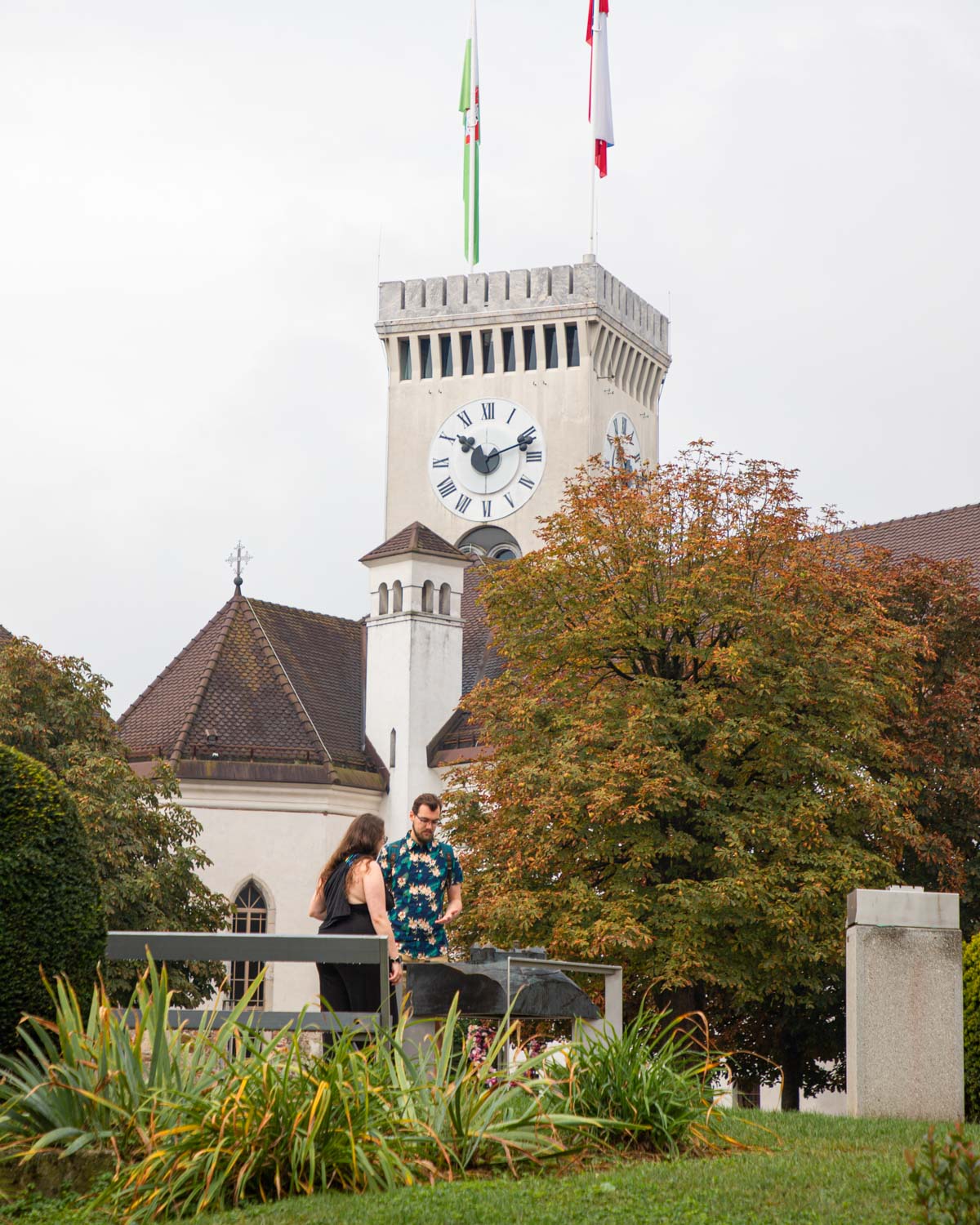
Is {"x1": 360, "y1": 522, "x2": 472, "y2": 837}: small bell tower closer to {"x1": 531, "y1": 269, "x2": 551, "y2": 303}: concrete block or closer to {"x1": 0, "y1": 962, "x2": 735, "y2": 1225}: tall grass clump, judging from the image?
{"x1": 531, "y1": 269, "x2": 551, "y2": 303}: concrete block

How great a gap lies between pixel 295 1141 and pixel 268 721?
124 feet

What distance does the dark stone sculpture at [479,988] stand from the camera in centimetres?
1048

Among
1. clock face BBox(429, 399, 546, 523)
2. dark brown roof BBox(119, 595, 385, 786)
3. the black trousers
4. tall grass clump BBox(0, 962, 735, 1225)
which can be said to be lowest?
tall grass clump BBox(0, 962, 735, 1225)

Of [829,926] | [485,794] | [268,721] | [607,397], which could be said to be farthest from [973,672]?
[607,397]

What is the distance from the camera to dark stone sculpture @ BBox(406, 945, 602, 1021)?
34.4ft

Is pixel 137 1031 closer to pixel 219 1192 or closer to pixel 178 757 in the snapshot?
pixel 219 1192

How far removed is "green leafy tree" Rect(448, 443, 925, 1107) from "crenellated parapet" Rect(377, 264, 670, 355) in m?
46.2

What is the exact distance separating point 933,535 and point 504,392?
34879 millimetres

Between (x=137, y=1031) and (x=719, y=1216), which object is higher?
(x=137, y=1031)

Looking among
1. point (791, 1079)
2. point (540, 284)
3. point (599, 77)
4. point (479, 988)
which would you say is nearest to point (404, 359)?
point (540, 284)

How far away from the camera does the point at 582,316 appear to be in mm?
74812

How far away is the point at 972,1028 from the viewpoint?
15.4 m

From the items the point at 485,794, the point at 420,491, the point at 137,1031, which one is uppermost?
the point at 420,491

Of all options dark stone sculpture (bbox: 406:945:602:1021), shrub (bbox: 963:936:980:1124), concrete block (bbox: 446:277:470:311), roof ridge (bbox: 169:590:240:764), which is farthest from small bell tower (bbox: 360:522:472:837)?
dark stone sculpture (bbox: 406:945:602:1021)
